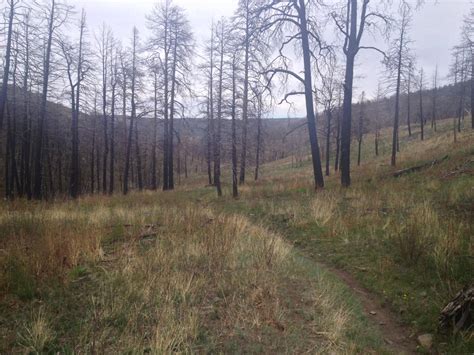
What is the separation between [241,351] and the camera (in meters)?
2.72

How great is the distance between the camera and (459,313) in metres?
3.26

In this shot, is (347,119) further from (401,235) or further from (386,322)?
(386,322)

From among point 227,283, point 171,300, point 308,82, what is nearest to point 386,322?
point 227,283

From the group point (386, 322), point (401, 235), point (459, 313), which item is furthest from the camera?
point (401, 235)

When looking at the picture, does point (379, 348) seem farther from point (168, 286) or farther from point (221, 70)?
point (221, 70)

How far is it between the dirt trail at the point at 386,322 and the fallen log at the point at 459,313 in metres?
0.41

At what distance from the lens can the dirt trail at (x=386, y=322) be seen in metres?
3.33

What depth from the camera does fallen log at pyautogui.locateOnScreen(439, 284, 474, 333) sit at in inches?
125

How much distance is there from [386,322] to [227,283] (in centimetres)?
206

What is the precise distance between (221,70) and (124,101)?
28.9 ft

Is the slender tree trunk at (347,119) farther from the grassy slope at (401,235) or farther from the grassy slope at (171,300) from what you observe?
the grassy slope at (171,300)

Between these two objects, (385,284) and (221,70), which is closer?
(385,284)

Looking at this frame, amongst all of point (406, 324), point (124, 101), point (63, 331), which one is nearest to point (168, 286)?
point (63, 331)

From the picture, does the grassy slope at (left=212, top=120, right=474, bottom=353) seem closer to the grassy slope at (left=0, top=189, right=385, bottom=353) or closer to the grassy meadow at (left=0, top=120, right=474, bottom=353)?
the grassy meadow at (left=0, top=120, right=474, bottom=353)
